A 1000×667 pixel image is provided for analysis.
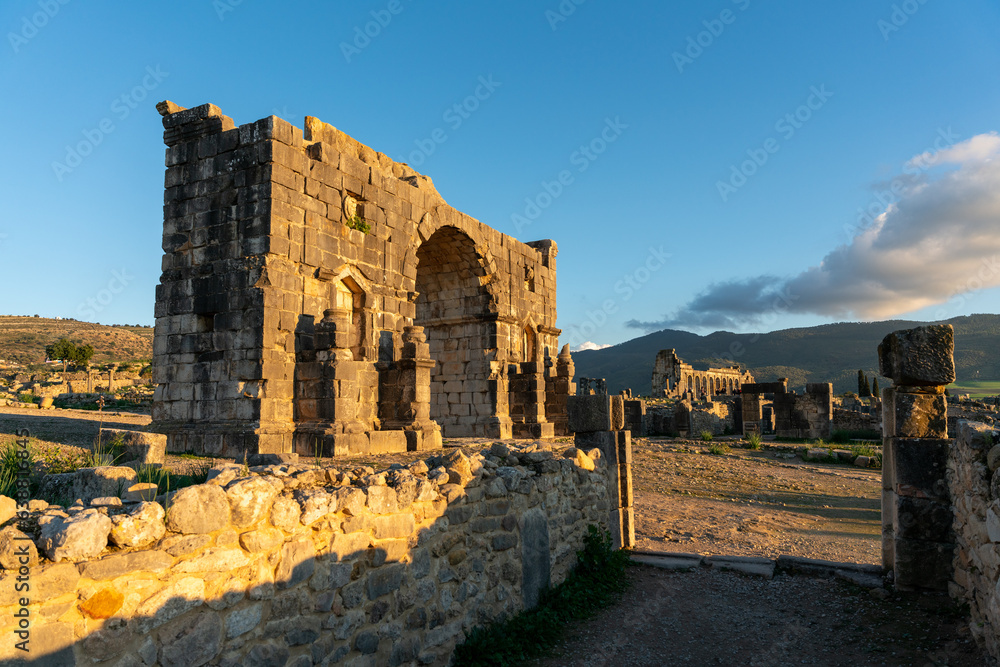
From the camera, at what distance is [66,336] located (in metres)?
49.6

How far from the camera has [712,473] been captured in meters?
15.5

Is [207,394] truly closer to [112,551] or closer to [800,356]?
[112,551]

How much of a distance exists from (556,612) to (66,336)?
5518 centimetres

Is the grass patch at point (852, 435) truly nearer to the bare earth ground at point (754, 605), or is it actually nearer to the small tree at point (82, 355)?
the bare earth ground at point (754, 605)

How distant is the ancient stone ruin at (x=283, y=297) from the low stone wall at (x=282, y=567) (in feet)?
14.4

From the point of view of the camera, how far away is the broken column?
8352 millimetres

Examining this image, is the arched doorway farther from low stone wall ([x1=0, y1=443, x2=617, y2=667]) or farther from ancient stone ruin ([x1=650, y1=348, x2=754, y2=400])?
ancient stone ruin ([x1=650, y1=348, x2=754, y2=400])

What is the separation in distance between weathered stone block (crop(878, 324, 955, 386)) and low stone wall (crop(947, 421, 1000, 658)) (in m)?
0.77

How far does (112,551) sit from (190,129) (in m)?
9.38

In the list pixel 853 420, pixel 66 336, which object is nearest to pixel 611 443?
pixel 853 420

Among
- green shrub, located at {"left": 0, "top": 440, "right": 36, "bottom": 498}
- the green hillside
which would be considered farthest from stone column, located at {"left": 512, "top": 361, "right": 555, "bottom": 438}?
the green hillside

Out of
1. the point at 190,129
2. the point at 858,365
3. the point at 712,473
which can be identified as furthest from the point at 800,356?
the point at 190,129

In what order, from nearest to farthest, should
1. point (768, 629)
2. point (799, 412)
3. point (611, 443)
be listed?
point (768, 629) → point (611, 443) → point (799, 412)

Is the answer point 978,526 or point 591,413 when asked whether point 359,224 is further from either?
point 978,526
